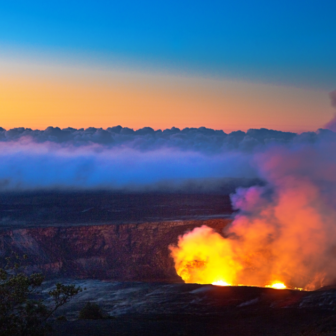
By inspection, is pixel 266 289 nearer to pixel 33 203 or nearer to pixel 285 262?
pixel 285 262

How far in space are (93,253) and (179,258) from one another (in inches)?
505

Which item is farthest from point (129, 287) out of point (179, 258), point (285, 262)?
point (285, 262)

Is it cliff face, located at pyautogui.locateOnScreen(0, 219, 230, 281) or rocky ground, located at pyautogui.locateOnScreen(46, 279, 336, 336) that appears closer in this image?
rocky ground, located at pyautogui.locateOnScreen(46, 279, 336, 336)

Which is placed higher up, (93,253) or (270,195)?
(270,195)

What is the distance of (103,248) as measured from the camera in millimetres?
60156

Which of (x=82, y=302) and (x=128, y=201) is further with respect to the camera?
(x=128, y=201)

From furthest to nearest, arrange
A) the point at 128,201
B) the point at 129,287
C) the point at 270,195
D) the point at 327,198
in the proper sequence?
the point at 128,201
the point at 270,195
the point at 327,198
the point at 129,287

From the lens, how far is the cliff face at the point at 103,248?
56.4m

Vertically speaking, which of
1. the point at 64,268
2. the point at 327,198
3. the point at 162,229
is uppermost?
the point at 327,198

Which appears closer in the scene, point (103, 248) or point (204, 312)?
point (204, 312)

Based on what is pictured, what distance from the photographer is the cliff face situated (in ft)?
185

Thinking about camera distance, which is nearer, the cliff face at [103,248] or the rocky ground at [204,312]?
the rocky ground at [204,312]

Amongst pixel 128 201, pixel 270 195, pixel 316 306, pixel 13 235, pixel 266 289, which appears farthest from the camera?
pixel 128 201

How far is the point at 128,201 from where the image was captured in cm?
9831
